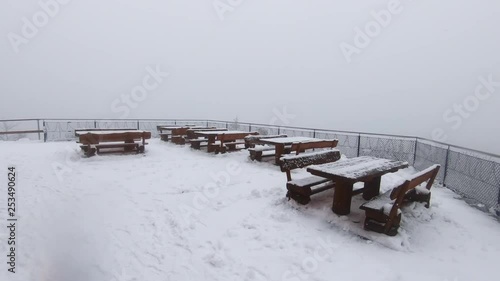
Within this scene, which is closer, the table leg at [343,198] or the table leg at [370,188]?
the table leg at [343,198]

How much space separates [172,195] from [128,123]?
45.2ft

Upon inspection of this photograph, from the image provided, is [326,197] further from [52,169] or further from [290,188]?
[52,169]

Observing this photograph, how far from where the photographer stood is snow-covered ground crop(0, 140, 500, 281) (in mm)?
3016

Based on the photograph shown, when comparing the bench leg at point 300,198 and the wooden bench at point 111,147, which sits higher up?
the wooden bench at point 111,147

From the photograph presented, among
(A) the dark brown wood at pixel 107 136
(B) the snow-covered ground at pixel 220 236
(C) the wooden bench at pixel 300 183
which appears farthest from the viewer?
(A) the dark brown wood at pixel 107 136

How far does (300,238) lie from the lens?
3.74 m

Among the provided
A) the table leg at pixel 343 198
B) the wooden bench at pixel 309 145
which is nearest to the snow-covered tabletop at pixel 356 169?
the table leg at pixel 343 198

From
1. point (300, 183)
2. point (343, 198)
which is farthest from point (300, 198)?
point (343, 198)

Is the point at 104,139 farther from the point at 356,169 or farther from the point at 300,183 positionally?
the point at 356,169

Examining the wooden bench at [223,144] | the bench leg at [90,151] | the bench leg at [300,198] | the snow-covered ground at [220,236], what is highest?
the wooden bench at [223,144]

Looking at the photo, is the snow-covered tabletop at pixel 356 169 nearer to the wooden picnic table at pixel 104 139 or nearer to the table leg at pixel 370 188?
the table leg at pixel 370 188

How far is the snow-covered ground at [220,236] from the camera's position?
302 cm

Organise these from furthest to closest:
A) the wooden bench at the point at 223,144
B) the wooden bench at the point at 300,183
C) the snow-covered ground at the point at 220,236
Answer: the wooden bench at the point at 223,144
the wooden bench at the point at 300,183
the snow-covered ground at the point at 220,236

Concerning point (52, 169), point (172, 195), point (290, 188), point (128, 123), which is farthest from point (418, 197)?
point (128, 123)
